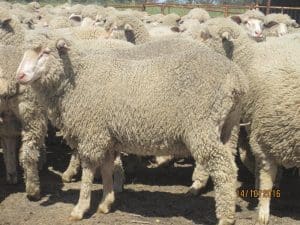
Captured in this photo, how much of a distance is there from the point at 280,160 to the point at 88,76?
6.29 feet

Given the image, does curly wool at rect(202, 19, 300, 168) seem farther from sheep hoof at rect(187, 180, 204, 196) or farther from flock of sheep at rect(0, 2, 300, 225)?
sheep hoof at rect(187, 180, 204, 196)

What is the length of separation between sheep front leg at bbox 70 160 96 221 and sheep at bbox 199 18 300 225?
1551 mm

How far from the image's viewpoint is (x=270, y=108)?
4391mm

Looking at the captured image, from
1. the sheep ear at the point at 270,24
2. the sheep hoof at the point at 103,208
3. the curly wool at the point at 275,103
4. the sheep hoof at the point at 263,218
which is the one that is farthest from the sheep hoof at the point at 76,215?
the sheep ear at the point at 270,24

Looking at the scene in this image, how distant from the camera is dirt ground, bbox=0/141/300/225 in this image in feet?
14.8

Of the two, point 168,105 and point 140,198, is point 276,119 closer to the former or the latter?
point 168,105

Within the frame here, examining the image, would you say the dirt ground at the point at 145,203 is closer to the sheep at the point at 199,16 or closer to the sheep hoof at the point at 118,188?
the sheep hoof at the point at 118,188

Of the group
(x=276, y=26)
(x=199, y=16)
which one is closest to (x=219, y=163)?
(x=276, y=26)

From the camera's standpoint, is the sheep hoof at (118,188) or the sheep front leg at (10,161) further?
the sheep front leg at (10,161)

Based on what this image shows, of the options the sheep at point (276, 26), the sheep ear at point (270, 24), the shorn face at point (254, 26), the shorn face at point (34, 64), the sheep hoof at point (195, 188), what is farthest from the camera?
the sheep ear at point (270, 24)

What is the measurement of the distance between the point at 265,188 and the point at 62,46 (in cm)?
229

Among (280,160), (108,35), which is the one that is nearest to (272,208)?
(280,160)

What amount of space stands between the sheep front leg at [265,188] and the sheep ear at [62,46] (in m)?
2.12

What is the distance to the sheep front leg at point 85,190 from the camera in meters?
4.41
